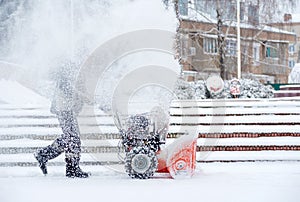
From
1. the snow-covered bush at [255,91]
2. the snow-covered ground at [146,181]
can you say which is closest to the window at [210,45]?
the snow-covered bush at [255,91]

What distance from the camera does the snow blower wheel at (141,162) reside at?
18.7 feet

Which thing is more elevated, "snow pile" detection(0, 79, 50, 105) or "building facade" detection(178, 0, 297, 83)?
"building facade" detection(178, 0, 297, 83)

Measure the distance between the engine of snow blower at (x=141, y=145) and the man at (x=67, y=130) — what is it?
1.85 ft

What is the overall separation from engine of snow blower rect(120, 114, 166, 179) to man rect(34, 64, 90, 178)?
1.85 ft

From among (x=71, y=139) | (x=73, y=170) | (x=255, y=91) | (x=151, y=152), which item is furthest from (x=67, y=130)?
(x=255, y=91)

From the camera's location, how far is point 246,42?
90.3ft

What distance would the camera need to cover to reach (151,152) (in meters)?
5.73

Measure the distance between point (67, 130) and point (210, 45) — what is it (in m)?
25.7

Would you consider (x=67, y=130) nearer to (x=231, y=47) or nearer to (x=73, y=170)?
(x=73, y=170)

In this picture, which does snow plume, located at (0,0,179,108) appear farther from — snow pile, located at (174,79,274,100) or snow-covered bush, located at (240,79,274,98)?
snow-covered bush, located at (240,79,274,98)

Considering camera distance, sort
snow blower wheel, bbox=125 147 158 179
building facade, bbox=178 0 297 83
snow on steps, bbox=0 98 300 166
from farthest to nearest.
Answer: building facade, bbox=178 0 297 83 < snow on steps, bbox=0 98 300 166 < snow blower wheel, bbox=125 147 158 179

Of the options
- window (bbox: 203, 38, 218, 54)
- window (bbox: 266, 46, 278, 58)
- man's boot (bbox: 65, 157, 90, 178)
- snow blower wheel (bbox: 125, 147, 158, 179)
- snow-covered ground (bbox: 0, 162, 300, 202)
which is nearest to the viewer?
snow-covered ground (bbox: 0, 162, 300, 202)

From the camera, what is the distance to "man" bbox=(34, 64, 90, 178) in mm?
6027

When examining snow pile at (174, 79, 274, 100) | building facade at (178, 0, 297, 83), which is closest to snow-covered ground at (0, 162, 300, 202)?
snow pile at (174, 79, 274, 100)
